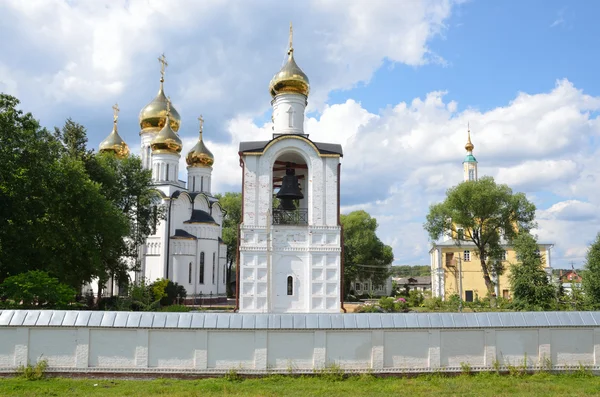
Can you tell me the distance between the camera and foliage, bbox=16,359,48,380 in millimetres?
9539

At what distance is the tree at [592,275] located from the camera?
22141 mm

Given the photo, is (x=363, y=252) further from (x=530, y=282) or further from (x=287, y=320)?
(x=287, y=320)

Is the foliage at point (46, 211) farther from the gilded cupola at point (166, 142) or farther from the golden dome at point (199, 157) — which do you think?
the golden dome at point (199, 157)

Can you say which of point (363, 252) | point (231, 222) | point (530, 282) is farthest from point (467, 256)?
point (231, 222)

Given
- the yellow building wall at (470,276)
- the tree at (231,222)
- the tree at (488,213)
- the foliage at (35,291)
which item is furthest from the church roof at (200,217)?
the foliage at (35,291)

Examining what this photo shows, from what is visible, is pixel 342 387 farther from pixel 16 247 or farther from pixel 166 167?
pixel 166 167

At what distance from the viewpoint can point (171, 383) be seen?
31.0ft

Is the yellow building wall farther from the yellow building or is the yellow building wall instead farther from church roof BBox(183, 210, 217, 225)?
church roof BBox(183, 210, 217, 225)

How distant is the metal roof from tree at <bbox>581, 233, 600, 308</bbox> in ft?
43.7

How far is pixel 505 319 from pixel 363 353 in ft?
9.36

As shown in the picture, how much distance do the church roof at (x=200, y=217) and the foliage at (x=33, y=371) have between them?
29.6m

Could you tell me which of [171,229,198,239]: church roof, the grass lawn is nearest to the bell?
the grass lawn

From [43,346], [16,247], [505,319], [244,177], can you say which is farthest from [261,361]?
[16,247]

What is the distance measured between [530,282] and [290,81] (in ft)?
45.1
